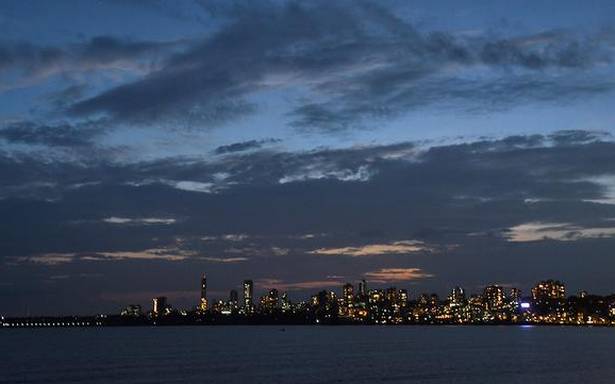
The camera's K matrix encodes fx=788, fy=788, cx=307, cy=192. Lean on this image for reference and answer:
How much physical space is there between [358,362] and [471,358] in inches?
875

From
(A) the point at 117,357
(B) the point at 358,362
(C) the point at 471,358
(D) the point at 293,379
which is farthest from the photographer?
(A) the point at 117,357

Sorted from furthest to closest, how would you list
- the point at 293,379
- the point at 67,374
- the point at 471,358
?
the point at 471,358, the point at 67,374, the point at 293,379

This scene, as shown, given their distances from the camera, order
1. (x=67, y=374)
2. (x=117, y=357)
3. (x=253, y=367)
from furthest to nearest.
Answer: (x=117, y=357)
(x=253, y=367)
(x=67, y=374)

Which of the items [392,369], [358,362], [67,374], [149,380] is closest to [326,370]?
[392,369]

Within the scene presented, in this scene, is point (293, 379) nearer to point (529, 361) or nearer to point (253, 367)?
point (253, 367)

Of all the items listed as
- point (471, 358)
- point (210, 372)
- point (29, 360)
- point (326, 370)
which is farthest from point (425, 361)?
point (29, 360)

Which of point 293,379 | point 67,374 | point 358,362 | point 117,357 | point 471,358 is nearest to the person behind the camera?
point 293,379

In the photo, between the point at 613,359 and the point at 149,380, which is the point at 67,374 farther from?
Answer: the point at 613,359

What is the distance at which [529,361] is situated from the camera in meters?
A: 127

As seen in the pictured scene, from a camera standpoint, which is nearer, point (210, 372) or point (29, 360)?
point (210, 372)

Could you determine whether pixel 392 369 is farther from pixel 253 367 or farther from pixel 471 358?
pixel 471 358

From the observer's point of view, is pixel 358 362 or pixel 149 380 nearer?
pixel 149 380

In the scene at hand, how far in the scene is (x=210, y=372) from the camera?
10662 cm

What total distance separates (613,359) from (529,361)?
1520cm
